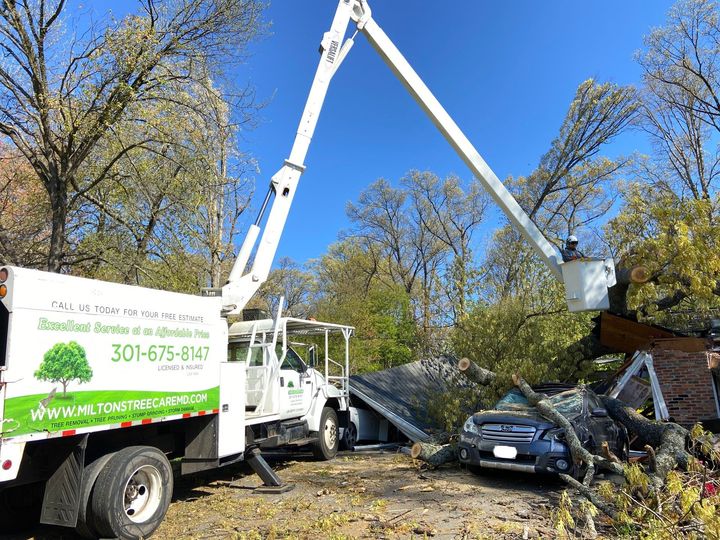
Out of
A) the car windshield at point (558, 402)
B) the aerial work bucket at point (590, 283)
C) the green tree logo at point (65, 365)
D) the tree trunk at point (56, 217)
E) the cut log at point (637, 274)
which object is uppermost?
the tree trunk at point (56, 217)

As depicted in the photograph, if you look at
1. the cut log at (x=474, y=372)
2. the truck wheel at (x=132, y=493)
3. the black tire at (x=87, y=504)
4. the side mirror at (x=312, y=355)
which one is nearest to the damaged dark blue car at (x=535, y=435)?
the cut log at (x=474, y=372)

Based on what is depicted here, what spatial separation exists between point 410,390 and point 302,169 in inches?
319

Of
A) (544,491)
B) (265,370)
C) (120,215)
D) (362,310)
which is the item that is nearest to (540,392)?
(544,491)

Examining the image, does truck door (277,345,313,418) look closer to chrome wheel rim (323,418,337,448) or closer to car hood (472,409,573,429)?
chrome wheel rim (323,418,337,448)

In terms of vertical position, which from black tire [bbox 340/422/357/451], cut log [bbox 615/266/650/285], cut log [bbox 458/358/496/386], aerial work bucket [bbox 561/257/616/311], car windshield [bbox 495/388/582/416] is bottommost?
black tire [bbox 340/422/357/451]

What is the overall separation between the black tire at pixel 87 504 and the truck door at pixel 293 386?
3901 millimetres

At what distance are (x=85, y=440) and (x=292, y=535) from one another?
242 centimetres

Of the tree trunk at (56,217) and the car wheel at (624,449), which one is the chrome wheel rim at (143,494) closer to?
the tree trunk at (56,217)

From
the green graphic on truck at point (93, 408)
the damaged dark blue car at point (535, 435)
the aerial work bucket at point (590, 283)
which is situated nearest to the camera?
the green graphic on truck at point (93, 408)

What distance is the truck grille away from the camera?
26.6ft

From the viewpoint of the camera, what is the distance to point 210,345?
289 inches

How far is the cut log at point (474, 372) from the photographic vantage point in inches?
427

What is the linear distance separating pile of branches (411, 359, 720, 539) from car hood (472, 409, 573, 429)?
0.14 meters

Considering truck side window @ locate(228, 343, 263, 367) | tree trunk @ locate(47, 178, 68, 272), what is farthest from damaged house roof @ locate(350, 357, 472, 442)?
tree trunk @ locate(47, 178, 68, 272)
